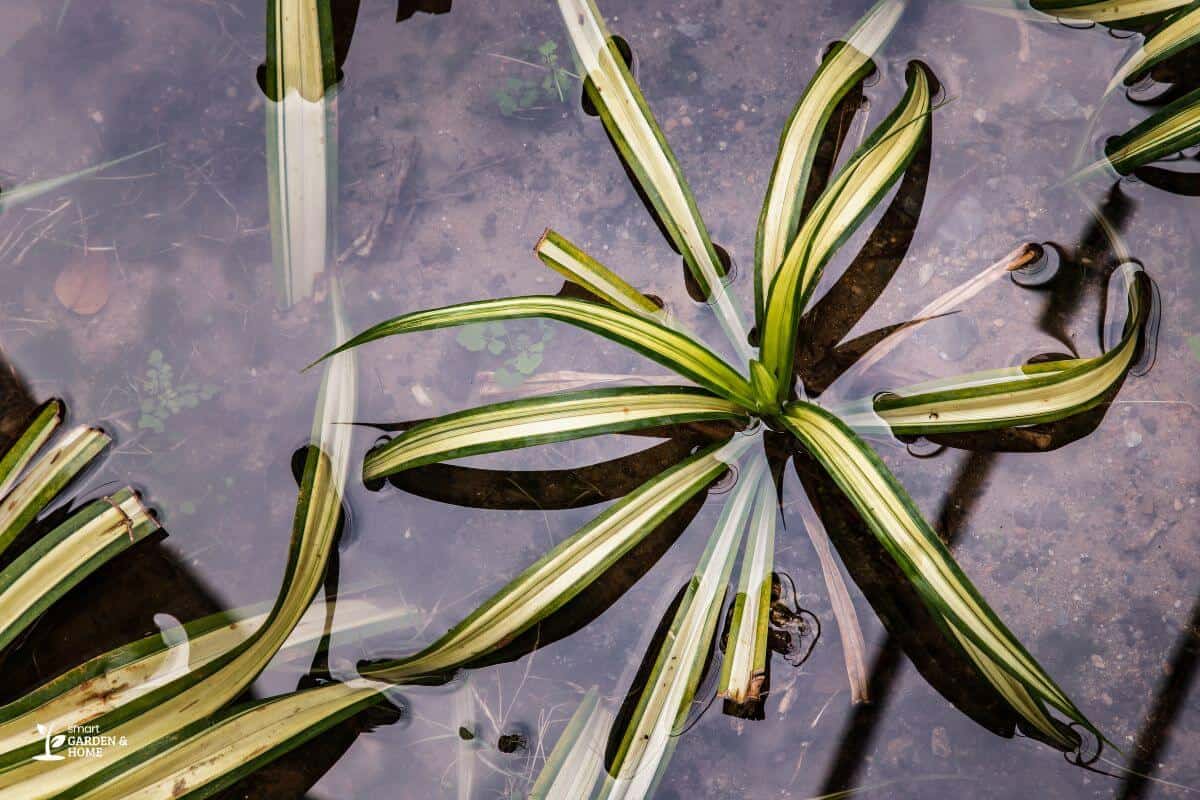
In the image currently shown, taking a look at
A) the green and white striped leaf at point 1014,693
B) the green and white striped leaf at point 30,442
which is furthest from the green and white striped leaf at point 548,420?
the green and white striped leaf at point 30,442

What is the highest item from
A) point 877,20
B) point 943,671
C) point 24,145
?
point 24,145

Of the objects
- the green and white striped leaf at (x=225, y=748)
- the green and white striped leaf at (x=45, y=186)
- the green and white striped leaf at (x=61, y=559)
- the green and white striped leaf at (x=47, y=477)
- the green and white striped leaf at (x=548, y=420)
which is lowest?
the green and white striped leaf at (x=225, y=748)

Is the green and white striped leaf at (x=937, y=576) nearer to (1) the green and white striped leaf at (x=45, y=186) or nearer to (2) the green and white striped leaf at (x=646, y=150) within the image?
(2) the green and white striped leaf at (x=646, y=150)

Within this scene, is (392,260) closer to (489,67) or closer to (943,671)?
(489,67)

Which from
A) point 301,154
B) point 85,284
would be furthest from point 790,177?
point 85,284

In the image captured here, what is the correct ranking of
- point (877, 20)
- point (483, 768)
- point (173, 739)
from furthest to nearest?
point (877, 20) < point (483, 768) < point (173, 739)

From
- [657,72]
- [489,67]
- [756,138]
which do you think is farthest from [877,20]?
[489,67]
